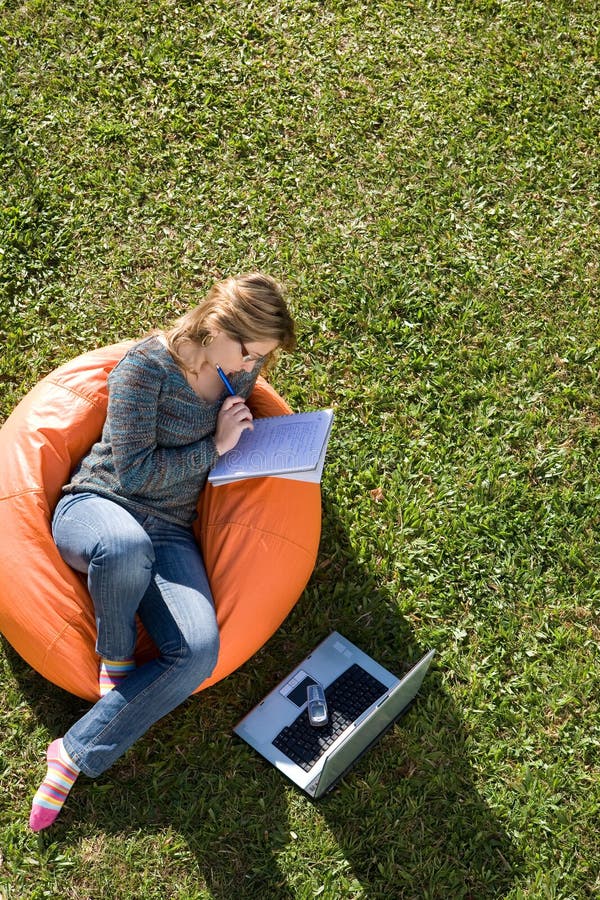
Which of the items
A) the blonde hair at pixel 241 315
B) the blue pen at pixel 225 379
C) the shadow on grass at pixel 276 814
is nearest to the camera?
the blonde hair at pixel 241 315

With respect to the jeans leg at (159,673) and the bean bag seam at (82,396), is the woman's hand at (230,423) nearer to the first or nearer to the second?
the jeans leg at (159,673)

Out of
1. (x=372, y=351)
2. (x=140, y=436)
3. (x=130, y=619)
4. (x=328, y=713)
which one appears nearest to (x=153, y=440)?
(x=140, y=436)

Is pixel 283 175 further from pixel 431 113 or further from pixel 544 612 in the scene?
pixel 544 612

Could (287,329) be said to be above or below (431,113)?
below

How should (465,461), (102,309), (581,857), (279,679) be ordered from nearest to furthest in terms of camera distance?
(581,857) < (279,679) < (465,461) < (102,309)

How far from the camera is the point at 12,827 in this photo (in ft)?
11.8

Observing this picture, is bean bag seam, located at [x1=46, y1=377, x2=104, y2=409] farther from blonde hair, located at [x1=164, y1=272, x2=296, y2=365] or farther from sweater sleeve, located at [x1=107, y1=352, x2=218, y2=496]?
blonde hair, located at [x1=164, y1=272, x2=296, y2=365]

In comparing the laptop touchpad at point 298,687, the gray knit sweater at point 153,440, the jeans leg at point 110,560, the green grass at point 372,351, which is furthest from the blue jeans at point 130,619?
the laptop touchpad at point 298,687

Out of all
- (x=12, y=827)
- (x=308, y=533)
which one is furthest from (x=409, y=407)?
(x=12, y=827)

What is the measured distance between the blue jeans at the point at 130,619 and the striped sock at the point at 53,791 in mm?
87

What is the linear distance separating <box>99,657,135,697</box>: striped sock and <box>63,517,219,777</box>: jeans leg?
2.9 inches

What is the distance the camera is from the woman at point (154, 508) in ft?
10.9

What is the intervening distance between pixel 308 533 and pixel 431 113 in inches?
127

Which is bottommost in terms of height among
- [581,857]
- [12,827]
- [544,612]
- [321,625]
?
[12,827]
